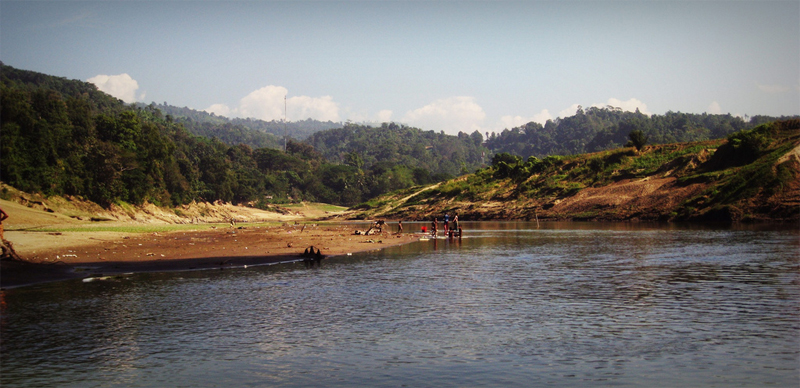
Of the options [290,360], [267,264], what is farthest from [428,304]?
[267,264]

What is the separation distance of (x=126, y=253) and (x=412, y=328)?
76.6 feet

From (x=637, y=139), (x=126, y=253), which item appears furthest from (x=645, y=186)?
(x=126, y=253)

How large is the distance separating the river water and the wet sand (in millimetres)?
2426

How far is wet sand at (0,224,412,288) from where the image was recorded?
84.3 feet

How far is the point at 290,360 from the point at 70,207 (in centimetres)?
6994

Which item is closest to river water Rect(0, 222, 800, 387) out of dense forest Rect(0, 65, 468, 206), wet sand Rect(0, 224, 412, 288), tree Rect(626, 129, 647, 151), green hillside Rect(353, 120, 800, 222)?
wet sand Rect(0, 224, 412, 288)

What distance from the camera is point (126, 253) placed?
1328 inches

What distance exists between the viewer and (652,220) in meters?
81.4

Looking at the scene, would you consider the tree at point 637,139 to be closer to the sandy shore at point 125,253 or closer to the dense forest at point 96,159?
the sandy shore at point 125,253

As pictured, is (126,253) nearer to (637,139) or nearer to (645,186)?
(645,186)

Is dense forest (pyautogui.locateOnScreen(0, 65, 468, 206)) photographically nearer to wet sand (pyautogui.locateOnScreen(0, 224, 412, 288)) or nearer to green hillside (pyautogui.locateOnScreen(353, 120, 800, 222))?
wet sand (pyautogui.locateOnScreen(0, 224, 412, 288))

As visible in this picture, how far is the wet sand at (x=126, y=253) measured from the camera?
1011 inches

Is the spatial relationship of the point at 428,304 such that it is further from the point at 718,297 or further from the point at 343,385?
the point at 718,297

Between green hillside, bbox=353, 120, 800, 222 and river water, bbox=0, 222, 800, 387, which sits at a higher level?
green hillside, bbox=353, 120, 800, 222
